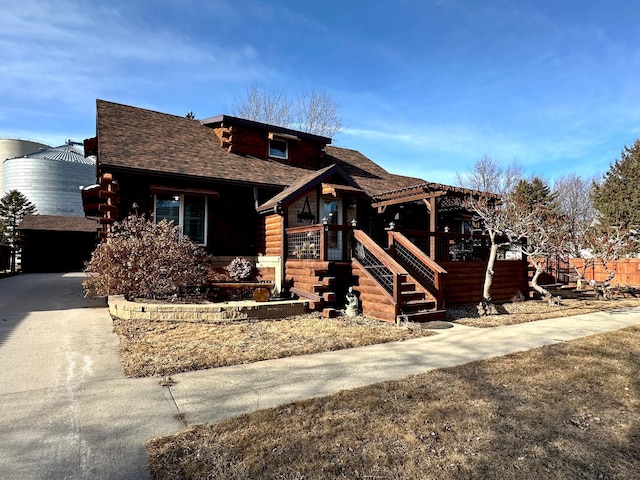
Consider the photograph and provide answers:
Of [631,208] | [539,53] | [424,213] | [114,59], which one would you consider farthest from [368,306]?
[631,208]

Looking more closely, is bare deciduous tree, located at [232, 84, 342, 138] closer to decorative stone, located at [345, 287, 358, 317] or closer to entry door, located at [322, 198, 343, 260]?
entry door, located at [322, 198, 343, 260]

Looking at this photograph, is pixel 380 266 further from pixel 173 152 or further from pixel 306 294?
pixel 173 152

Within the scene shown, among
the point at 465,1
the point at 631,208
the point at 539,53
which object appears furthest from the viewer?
the point at 631,208

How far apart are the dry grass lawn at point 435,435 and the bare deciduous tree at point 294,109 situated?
26.7m

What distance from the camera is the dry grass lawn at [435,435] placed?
8.34 feet

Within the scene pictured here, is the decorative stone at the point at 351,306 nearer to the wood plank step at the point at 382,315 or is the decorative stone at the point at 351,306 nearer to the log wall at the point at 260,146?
the wood plank step at the point at 382,315

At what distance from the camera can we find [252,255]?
40.2 feet

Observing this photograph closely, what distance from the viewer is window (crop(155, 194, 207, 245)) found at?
37.2 feet

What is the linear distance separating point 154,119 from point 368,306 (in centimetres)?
1095

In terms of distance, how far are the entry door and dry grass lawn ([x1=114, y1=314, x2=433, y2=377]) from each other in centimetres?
462

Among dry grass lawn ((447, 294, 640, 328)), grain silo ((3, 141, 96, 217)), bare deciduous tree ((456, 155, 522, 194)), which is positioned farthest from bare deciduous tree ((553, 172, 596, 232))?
grain silo ((3, 141, 96, 217))

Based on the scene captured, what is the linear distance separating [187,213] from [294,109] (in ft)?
65.4

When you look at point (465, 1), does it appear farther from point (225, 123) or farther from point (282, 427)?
point (282, 427)

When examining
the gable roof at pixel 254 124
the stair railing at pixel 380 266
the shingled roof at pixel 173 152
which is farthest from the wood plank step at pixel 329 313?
the gable roof at pixel 254 124
